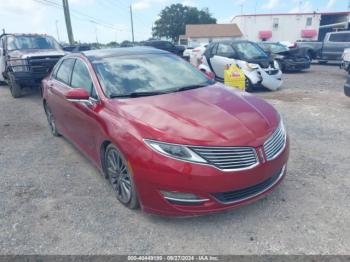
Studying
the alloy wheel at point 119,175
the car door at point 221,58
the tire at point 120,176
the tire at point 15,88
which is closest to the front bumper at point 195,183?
the tire at point 120,176

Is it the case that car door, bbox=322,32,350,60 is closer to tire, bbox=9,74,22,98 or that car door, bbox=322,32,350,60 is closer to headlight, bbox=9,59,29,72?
headlight, bbox=9,59,29,72

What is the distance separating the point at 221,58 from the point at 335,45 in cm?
1005

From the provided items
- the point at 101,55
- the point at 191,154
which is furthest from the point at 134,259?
the point at 101,55

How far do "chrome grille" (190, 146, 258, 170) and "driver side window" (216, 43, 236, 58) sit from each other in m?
7.50

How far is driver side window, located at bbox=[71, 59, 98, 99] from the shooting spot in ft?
11.4

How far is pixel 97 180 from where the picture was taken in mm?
3725

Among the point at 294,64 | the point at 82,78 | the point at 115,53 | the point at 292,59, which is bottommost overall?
the point at 294,64

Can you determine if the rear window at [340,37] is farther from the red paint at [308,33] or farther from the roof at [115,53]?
the red paint at [308,33]

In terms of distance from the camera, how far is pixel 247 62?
8953 mm

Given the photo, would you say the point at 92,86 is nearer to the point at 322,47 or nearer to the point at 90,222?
the point at 90,222

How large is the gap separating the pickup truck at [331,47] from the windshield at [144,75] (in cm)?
1490

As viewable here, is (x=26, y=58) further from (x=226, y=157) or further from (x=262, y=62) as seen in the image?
(x=226, y=157)

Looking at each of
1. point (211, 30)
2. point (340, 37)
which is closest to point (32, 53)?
point (340, 37)

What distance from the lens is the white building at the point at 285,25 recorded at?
48.7 meters
